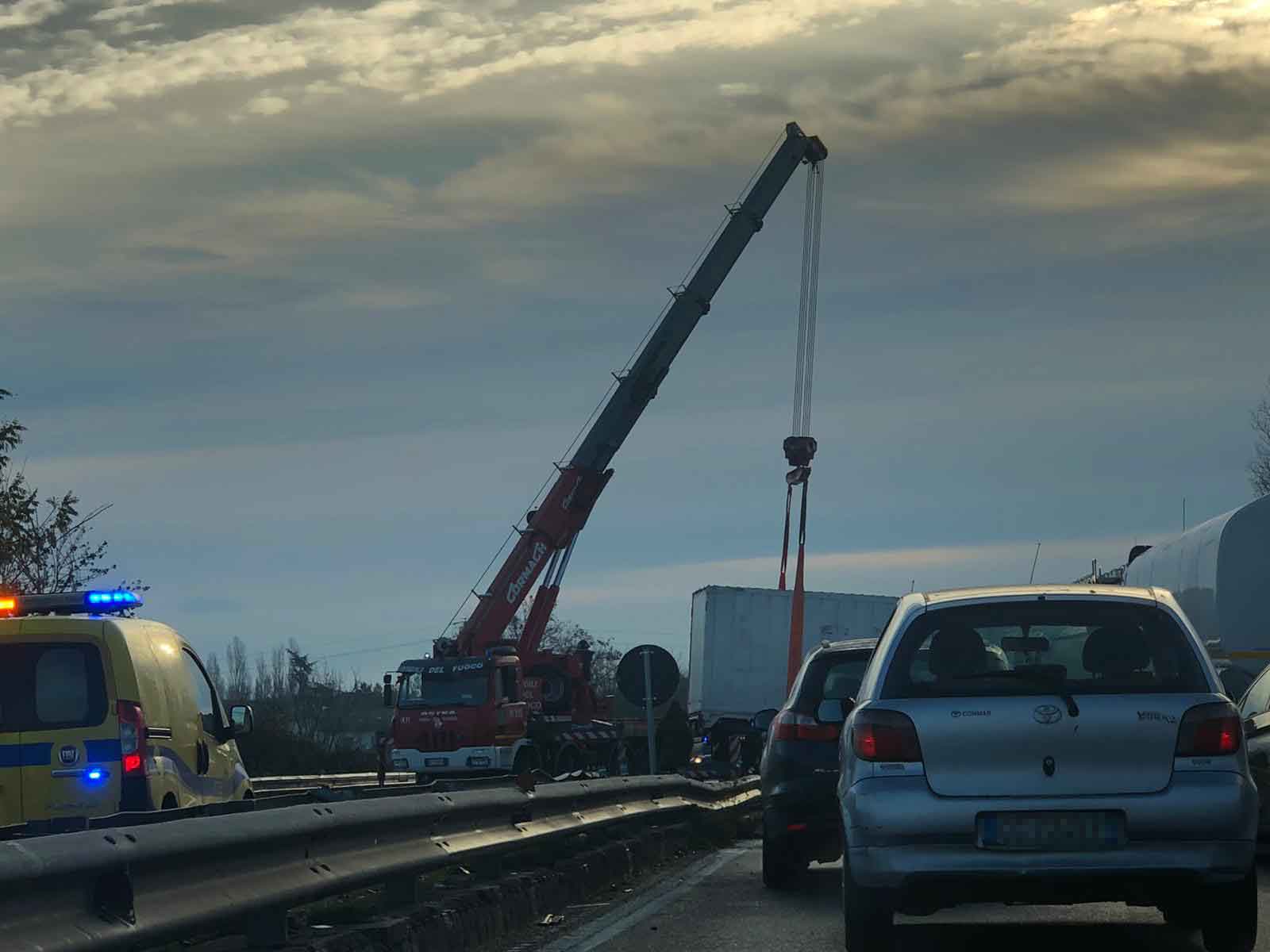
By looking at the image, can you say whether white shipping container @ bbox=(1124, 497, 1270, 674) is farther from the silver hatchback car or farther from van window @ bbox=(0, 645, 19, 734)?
van window @ bbox=(0, 645, 19, 734)

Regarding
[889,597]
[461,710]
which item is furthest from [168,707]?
[889,597]

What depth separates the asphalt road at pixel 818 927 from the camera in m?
9.95

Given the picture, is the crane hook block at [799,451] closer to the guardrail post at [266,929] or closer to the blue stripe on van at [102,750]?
the blue stripe on van at [102,750]

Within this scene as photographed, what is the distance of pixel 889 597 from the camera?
43594mm

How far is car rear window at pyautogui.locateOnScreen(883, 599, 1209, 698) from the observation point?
8.73m

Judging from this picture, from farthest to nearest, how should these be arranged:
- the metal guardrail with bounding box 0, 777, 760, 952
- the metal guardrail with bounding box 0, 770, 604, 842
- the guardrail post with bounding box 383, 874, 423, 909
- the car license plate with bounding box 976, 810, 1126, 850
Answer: the guardrail post with bounding box 383, 874, 423, 909 < the car license plate with bounding box 976, 810, 1126, 850 < the metal guardrail with bounding box 0, 770, 604, 842 < the metal guardrail with bounding box 0, 777, 760, 952

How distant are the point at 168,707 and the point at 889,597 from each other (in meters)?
32.8

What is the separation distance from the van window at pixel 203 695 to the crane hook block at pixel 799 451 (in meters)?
24.0

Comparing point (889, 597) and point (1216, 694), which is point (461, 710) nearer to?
point (889, 597)

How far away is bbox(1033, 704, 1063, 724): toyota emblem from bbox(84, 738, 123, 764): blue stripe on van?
5.16m

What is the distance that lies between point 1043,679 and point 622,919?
387cm

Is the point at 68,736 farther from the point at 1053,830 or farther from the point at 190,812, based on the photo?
the point at 1053,830

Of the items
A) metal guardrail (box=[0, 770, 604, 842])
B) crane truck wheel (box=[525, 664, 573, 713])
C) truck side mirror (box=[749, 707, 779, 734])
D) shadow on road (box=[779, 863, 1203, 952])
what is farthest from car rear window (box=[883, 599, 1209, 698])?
crane truck wheel (box=[525, 664, 573, 713])

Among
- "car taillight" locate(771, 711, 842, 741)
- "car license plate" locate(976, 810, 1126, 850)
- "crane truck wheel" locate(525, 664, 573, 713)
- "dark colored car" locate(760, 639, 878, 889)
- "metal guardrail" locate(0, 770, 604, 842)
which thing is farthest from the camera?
"crane truck wheel" locate(525, 664, 573, 713)
